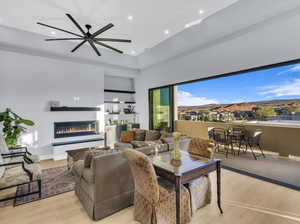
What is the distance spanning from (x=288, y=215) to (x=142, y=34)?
15.6 feet

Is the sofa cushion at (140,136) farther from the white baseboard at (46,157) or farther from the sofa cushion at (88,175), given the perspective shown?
the white baseboard at (46,157)

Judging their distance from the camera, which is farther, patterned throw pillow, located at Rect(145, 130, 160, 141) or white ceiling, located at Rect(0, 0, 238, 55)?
patterned throw pillow, located at Rect(145, 130, 160, 141)

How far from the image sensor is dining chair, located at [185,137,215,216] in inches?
80.2

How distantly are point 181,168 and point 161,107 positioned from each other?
4.68m

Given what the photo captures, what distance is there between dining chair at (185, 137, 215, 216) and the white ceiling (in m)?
2.74

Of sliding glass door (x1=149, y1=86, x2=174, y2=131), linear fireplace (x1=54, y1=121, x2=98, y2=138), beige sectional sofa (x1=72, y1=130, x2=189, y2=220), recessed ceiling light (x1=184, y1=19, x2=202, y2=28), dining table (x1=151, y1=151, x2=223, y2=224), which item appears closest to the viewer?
dining table (x1=151, y1=151, x2=223, y2=224)

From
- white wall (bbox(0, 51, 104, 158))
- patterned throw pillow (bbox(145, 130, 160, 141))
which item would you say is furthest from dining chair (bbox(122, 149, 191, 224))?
white wall (bbox(0, 51, 104, 158))

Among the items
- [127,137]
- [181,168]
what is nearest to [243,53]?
[181,168]

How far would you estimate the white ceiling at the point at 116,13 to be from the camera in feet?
9.80

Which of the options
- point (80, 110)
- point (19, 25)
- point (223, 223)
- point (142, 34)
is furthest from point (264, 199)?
point (19, 25)

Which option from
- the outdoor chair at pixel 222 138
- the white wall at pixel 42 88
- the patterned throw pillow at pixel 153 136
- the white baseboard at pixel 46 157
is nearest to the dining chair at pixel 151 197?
the patterned throw pillow at pixel 153 136

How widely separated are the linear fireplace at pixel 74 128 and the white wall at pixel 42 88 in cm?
15

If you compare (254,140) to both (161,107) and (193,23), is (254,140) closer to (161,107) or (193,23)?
(161,107)

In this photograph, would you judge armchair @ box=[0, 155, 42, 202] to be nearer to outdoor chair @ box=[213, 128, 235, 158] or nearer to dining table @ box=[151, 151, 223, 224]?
dining table @ box=[151, 151, 223, 224]
